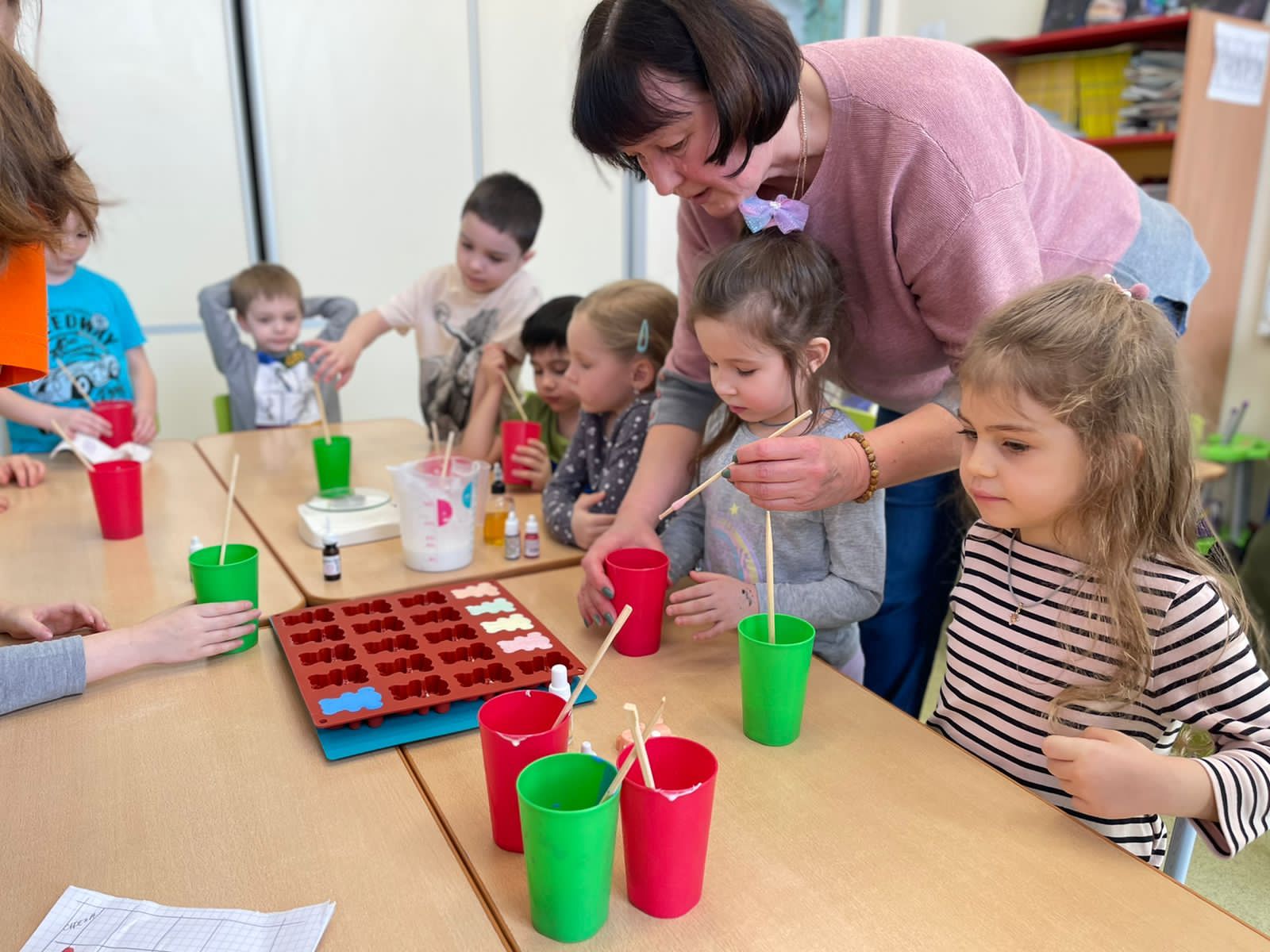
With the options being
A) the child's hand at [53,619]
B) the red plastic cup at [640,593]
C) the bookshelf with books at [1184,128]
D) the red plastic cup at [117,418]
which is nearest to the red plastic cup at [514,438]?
the red plastic cup at [640,593]

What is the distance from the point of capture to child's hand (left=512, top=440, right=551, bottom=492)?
1.92 meters

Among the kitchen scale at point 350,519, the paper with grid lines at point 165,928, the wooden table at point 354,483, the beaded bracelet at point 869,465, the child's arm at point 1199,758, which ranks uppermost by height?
the beaded bracelet at point 869,465

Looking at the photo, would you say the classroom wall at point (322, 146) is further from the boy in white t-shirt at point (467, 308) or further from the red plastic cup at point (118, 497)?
the red plastic cup at point (118, 497)

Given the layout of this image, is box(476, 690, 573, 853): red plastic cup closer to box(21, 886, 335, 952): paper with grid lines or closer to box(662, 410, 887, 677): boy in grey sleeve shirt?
box(21, 886, 335, 952): paper with grid lines

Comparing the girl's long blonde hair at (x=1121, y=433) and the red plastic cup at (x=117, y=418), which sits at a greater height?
the girl's long blonde hair at (x=1121, y=433)

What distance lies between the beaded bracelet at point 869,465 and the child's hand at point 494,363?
49.0 inches

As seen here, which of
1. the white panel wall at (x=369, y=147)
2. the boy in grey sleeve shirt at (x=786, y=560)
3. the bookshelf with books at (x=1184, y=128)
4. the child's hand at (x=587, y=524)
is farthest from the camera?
the white panel wall at (x=369, y=147)

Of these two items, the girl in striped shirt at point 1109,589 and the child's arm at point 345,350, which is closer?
the girl in striped shirt at point 1109,589

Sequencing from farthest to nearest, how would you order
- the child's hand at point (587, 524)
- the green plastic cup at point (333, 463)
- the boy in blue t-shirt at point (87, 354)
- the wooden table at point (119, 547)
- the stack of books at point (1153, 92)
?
the stack of books at point (1153, 92) → the boy in blue t-shirt at point (87, 354) → the green plastic cup at point (333, 463) → the child's hand at point (587, 524) → the wooden table at point (119, 547)

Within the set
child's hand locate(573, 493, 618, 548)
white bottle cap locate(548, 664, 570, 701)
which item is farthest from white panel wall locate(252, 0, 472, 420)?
white bottle cap locate(548, 664, 570, 701)

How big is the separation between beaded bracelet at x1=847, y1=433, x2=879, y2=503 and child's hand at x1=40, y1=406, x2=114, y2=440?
5.80 ft

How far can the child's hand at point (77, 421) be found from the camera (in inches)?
81.8

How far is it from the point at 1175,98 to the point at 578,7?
2.39m

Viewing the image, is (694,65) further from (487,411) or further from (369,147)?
(369,147)
